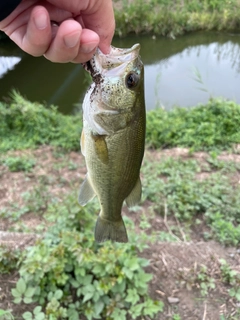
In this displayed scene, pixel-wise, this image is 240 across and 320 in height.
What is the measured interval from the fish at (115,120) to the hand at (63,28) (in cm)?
9

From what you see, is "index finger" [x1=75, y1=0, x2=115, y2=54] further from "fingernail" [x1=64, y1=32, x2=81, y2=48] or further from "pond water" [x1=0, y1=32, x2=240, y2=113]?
"pond water" [x1=0, y1=32, x2=240, y2=113]

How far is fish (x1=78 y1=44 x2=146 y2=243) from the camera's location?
4.66 ft

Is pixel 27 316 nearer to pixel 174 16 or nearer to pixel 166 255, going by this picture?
pixel 166 255

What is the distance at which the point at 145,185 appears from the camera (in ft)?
13.1

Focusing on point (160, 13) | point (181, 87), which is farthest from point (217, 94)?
point (160, 13)

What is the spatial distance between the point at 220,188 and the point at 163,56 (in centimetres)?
682

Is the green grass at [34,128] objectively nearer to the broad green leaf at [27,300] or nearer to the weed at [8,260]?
the weed at [8,260]

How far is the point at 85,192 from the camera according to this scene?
5.82 ft

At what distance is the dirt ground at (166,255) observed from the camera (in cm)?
255

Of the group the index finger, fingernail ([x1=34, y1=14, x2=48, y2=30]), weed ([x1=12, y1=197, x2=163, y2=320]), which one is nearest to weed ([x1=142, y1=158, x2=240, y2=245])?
weed ([x1=12, y1=197, x2=163, y2=320])

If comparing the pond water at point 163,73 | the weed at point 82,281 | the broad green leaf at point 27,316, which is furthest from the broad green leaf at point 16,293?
the pond water at point 163,73

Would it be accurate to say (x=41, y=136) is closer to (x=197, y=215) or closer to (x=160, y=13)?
(x=197, y=215)

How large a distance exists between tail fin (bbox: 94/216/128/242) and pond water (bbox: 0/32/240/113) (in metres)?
4.76

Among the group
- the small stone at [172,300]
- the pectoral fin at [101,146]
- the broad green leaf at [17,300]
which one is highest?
the pectoral fin at [101,146]
